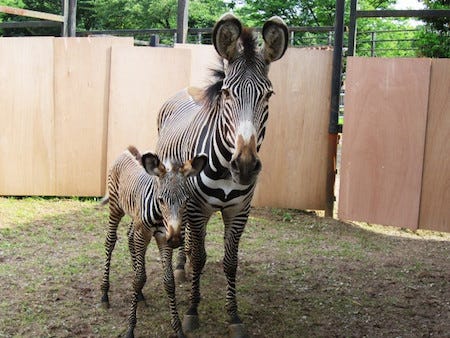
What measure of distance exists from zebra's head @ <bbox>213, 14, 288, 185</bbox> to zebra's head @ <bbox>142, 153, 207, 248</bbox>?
0.33 meters

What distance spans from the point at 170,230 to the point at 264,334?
1416 millimetres

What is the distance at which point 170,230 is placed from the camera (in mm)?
3779

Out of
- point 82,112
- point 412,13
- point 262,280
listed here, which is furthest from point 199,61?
point 262,280

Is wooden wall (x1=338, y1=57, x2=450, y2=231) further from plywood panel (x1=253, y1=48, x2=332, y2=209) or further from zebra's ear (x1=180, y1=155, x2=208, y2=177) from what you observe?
zebra's ear (x1=180, y1=155, x2=208, y2=177)

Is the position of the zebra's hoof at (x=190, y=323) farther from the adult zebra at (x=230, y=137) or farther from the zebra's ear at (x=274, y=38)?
the zebra's ear at (x=274, y=38)

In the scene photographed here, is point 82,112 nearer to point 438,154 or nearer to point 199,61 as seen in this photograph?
point 199,61

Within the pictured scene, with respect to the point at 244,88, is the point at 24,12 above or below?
above

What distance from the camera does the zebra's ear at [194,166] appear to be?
13.2 feet

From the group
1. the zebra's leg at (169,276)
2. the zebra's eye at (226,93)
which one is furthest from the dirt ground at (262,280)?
the zebra's eye at (226,93)

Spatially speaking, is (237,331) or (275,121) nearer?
(237,331)

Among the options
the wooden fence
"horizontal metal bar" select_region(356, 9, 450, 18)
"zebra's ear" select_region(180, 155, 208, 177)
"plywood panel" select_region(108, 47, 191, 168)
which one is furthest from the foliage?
"zebra's ear" select_region(180, 155, 208, 177)

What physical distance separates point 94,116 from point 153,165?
4.90 metres

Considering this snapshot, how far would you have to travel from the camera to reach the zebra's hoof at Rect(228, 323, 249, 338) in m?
4.57

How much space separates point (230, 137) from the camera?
13.4ft
